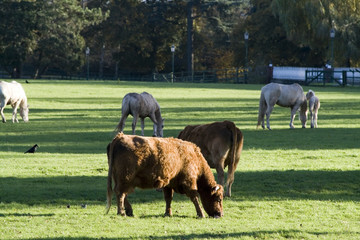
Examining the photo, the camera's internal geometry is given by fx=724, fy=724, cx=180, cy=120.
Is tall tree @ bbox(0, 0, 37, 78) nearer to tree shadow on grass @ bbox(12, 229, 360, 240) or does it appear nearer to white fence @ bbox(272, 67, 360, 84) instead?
white fence @ bbox(272, 67, 360, 84)

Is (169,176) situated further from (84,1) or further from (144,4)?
(84,1)

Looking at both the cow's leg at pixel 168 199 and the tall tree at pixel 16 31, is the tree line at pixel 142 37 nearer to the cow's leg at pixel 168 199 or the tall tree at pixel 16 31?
the tall tree at pixel 16 31

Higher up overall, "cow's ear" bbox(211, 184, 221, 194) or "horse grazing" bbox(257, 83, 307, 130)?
"horse grazing" bbox(257, 83, 307, 130)

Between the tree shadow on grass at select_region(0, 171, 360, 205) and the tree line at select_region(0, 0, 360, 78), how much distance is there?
55726 mm

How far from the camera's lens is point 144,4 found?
96.5 metres

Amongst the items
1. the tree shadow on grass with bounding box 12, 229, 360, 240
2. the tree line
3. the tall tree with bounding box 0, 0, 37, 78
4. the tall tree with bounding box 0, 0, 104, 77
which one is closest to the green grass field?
the tree shadow on grass with bounding box 12, 229, 360, 240

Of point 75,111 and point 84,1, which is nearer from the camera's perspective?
point 75,111

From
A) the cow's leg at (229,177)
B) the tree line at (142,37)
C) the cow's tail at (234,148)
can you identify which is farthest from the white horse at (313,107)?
the tree line at (142,37)

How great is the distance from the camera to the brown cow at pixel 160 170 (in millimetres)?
9586

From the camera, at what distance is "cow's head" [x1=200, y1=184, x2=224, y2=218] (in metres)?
10.4

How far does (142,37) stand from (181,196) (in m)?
83.3

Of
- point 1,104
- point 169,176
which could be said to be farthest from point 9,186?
point 1,104

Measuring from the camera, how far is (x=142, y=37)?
310 ft

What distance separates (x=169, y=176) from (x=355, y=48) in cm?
5814
